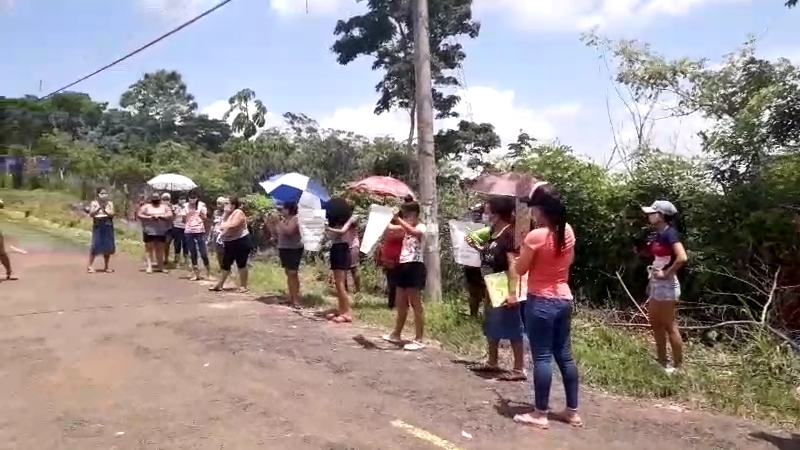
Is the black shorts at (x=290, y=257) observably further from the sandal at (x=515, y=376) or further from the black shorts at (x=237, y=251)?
the sandal at (x=515, y=376)

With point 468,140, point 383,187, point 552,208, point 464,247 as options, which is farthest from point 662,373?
point 468,140

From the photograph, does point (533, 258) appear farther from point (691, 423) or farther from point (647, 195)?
point (647, 195)

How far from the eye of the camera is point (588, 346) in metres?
8.72

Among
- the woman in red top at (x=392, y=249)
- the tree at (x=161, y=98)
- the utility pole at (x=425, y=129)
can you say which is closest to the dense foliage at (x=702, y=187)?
the utility pole at (x=425, y=129)

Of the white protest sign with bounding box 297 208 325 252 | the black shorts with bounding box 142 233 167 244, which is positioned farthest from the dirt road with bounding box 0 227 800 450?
the black shorts with bounding box 142 233 167 244

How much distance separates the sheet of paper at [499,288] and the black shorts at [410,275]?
118cm

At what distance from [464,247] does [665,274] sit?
235cm

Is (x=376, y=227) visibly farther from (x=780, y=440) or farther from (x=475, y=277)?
(x=780, y=440)

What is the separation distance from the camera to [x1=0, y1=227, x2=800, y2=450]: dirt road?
224 inches

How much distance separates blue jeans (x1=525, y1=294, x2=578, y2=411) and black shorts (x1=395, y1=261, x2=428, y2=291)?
2319mm

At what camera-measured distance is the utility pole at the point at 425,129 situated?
10.8 m

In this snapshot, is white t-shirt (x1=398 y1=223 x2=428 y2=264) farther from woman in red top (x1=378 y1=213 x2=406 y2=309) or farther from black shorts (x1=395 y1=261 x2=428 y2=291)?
woman in red top (x1=378 y1=213 x2=406 y2=309)

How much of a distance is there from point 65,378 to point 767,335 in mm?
6565

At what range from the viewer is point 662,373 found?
743 cm
